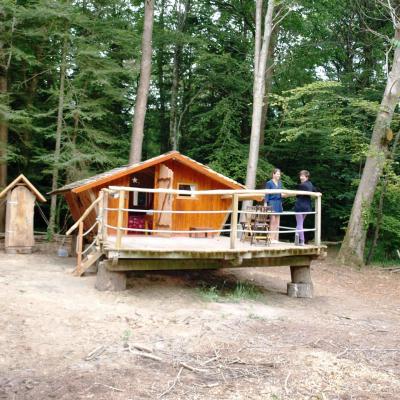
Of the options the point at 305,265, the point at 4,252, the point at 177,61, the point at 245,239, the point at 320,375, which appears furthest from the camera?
the point at 177,61

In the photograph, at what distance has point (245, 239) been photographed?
11938 mm

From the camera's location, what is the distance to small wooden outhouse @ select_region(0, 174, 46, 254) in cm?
1488

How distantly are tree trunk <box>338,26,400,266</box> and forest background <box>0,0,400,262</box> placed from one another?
42 cm

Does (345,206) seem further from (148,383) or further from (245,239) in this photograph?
(148,383)

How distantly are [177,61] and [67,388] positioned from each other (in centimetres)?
2187

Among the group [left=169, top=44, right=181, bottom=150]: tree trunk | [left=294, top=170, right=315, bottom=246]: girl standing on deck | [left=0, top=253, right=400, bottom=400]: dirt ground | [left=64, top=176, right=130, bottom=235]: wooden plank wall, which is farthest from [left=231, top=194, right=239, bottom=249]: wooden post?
[left=169, top=44, right=181, bottom=150]: tree trunk

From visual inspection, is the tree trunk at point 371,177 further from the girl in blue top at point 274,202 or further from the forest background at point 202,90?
the girl in blue top at point 274,202

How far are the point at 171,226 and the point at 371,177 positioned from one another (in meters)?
7.48

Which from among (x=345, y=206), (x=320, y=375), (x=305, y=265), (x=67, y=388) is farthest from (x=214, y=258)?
(x=345, y=206)

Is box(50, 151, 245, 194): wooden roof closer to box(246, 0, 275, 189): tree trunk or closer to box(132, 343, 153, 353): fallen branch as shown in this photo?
box(246, 0, 275, 189): tree trunk

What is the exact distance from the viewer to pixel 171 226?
13.5 meters

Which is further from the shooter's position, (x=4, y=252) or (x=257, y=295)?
(x=4, y=252)

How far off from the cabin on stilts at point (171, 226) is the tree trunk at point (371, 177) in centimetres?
474

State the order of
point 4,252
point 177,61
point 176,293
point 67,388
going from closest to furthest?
point 67,388 → point 176,293 → point 4,252 → point 177,61
